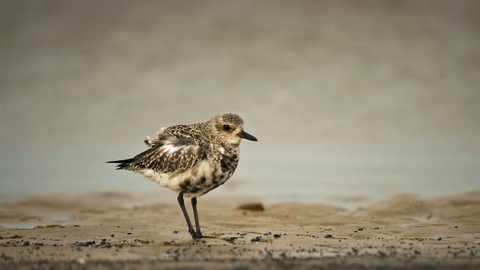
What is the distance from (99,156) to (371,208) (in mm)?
7480

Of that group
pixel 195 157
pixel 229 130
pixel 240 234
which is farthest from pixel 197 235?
pixel 229 130

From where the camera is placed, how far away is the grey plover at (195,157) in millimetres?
8625

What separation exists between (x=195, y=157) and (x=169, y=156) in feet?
1.67

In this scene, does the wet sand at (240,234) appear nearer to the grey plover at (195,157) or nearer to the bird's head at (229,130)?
the grey plover at (195,157)

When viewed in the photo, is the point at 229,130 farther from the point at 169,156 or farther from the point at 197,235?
the point at 197,235

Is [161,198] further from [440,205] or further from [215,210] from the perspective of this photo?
[440,205]

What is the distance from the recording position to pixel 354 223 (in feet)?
32.3

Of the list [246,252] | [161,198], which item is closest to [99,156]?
[161,198]

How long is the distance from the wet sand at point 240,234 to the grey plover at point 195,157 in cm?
78

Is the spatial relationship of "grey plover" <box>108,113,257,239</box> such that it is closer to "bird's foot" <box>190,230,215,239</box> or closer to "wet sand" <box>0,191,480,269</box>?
"bird's foot" <box>190,230,215,239</box>

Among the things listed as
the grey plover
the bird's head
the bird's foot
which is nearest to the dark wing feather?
the grey plover

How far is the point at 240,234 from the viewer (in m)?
8.80

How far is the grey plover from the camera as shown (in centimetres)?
862

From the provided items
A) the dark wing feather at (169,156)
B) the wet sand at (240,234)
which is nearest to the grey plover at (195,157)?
the dark wing feather at (169,156)
